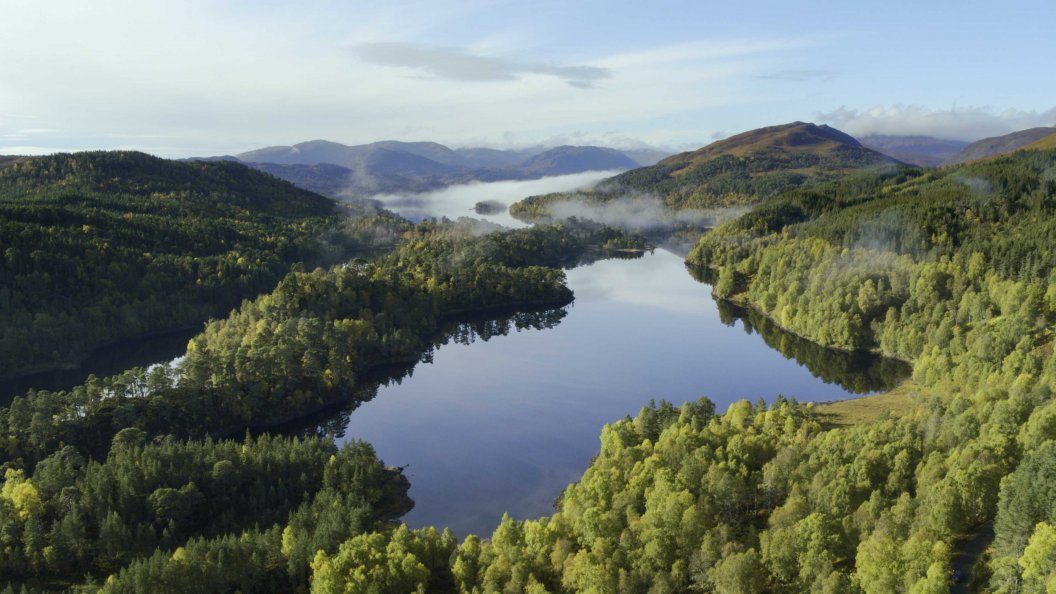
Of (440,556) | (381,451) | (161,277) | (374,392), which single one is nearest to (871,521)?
(440,556)

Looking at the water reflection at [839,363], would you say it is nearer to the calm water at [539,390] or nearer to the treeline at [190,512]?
the calm water at [539,390]

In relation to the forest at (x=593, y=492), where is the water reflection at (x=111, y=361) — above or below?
below

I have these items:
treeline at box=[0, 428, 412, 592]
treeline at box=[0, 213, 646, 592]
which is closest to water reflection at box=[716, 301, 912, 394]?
treeline at box=[0, 213, 646, 592]

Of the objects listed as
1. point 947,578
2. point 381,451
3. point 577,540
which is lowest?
point 381,451

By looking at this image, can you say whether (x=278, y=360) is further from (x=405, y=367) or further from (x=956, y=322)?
(x=956, y=322)

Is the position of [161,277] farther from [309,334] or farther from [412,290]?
[309,334]

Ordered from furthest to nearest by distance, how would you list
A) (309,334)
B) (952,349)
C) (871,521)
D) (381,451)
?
(309,334) → (952,349) → (381,451) → (871,521)

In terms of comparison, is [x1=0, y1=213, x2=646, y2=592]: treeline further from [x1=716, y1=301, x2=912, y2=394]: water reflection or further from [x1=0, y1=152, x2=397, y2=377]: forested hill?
[x1=716, y1=301, x2=912, y2=394]: water reflection

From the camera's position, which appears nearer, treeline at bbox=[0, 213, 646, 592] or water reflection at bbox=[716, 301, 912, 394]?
treeline at bbox=[0, 213, 646, 592]

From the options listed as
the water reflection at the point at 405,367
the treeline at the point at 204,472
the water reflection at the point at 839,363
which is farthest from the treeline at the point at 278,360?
the water reflection at the point at 839,363
